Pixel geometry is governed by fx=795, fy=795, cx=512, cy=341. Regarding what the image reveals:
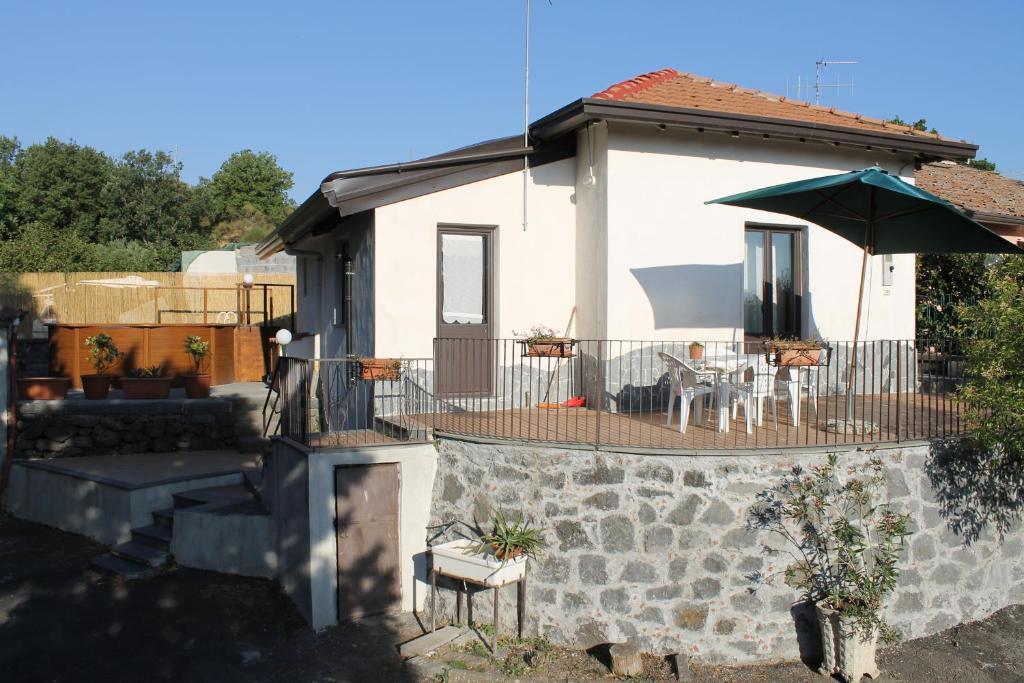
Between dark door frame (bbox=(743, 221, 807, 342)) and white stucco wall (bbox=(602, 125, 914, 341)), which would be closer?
white stucco wall (bbox=(602, 125, 914, 341))

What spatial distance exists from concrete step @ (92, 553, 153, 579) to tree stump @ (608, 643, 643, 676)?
209 inches

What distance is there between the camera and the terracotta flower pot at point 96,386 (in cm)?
1213

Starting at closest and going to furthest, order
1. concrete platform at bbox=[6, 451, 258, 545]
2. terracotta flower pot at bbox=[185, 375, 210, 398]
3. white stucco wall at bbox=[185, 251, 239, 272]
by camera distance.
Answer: concrete platform at bbox=[6, 451, 258, 545] < terracotta flower pot at bbox=[185, 375, 210, 398] < white stucco wall at bbox=[185, 251, 239, 272]

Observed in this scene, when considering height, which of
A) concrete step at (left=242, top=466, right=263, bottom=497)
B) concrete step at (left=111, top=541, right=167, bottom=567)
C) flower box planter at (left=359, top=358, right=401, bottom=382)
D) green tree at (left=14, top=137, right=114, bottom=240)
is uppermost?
green tree at (left=14, top=137, right=114, bottom=240)

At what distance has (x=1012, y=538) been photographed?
7613 millimetres

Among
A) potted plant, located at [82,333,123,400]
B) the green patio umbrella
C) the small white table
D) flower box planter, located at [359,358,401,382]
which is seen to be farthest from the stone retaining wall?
the green patio umbrella

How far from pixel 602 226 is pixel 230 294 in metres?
14.1

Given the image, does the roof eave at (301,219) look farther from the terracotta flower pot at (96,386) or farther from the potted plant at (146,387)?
the terracotta flower pot at (96,386)

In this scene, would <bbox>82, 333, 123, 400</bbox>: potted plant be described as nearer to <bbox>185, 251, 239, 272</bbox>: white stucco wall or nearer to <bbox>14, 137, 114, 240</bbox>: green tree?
<bbox>185, 251, 239, 272</bbox>: white stucco wall

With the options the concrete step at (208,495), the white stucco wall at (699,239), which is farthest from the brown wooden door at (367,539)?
the white stucco wall at (699,239)

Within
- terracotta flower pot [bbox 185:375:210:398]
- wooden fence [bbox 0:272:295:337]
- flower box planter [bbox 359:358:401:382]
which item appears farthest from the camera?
wooden fence [bbox 0:272:295:337]

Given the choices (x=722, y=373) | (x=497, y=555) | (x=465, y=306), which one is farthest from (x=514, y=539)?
(x=465, y=306)

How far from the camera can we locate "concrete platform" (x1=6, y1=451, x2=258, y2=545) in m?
9.63

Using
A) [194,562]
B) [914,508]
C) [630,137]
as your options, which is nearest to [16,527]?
[194,562]
